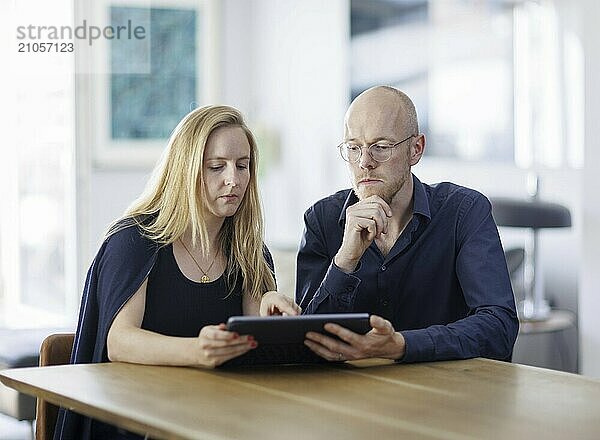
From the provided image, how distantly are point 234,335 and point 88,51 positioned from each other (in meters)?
4.29

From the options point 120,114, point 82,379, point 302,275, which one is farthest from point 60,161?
point 82,379

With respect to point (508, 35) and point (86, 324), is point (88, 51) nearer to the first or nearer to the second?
point (508, 35)

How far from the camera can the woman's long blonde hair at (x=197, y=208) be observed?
7.79ft

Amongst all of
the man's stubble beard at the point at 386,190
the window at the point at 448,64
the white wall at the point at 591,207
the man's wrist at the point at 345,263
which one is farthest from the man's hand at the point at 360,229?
the window at the point at 448,64

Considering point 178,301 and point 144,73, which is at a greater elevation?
point 144,73

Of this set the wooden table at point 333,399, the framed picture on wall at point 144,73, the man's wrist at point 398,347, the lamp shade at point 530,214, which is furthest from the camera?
the framed picture on wall at point 144,73

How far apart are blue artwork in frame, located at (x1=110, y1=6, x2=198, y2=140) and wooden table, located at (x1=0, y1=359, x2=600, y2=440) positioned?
4.16 metres

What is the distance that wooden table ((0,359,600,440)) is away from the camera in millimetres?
1624

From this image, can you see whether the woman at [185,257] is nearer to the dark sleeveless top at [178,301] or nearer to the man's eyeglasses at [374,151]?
the dark sleeveless top at [178,301]

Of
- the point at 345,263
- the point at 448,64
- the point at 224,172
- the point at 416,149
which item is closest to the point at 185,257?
the point at 224,172

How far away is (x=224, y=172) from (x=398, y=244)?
1.53 ft

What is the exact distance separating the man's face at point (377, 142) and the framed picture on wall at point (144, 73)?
374cm

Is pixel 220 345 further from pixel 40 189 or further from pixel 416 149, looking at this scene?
pixel 40 189

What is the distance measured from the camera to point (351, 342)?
205 cm
